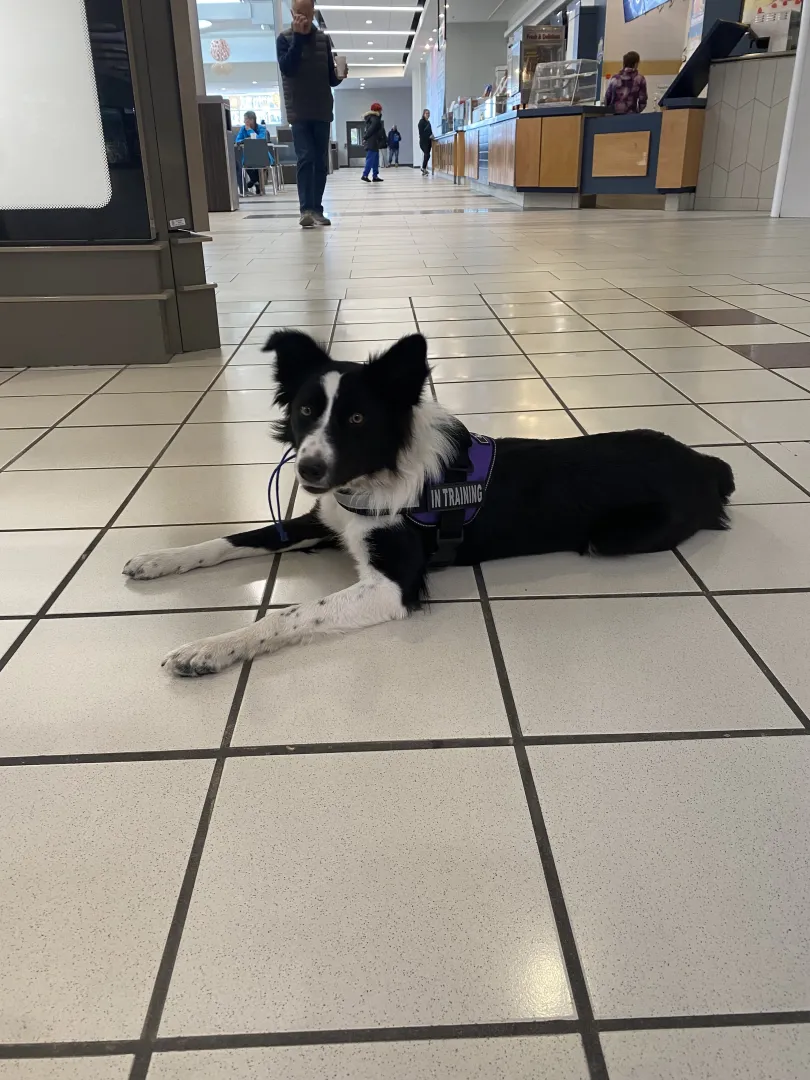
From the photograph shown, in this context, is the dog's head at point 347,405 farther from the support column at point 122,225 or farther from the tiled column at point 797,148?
the tiled column at point 797,148

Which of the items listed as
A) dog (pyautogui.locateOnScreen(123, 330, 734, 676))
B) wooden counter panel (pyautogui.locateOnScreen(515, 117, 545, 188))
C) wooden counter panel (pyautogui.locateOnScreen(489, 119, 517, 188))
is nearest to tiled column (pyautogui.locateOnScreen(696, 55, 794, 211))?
wooden counter panel (pyautogui.locateOnScreen(515, 117, 545, 188))

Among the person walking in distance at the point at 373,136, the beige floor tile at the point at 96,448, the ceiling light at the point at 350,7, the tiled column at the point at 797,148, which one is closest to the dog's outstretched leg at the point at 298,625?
the beige floor tile at the point at 96,448

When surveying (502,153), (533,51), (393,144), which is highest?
(533,51)

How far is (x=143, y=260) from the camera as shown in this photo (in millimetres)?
3631

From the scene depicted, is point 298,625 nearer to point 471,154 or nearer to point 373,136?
point 471,154

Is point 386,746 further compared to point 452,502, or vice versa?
point 452,502

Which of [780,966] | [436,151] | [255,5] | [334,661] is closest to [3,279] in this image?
[334,661]

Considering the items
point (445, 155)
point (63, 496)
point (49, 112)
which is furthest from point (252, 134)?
point (63, 496)

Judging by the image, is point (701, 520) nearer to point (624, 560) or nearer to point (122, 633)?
point (624, 560)

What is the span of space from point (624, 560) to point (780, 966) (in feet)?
3.71

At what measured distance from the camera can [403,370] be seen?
1.63 meters

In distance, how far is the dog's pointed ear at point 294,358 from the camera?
1688 millimetres

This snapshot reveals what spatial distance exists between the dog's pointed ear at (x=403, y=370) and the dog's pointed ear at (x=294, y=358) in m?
0.13

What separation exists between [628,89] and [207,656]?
12951 millimetres
